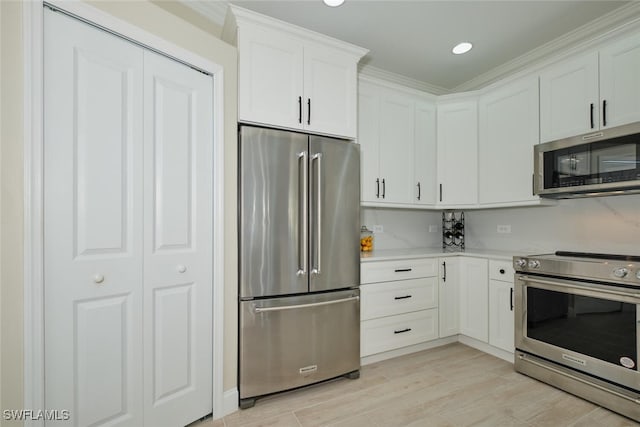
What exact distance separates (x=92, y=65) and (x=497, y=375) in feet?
11.0

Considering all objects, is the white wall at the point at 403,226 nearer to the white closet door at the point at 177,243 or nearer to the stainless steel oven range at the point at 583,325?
the stainless steel oven range at the point at 583,325

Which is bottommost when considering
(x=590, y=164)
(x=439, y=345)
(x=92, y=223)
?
(x=439, y=345)

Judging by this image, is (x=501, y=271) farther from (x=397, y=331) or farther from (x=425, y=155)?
(x=425, y=155)

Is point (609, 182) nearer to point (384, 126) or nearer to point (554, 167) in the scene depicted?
point (554, 167)

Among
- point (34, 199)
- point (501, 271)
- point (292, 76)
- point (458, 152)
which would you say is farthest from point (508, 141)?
point (34, 199)

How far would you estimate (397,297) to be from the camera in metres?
2.59

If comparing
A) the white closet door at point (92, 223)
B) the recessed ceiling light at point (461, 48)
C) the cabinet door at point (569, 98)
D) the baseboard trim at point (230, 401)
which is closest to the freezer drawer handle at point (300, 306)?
the baseboard trim at point (230, 401)

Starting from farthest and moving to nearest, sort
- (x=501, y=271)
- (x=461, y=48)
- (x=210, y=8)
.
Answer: (x=461, y=48) < (x=501, y=271) < (x=210, y=8)

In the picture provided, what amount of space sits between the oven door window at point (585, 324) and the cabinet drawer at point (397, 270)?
2.54 feet

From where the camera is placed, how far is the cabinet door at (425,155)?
9.84 feet

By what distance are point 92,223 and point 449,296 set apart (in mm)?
2900

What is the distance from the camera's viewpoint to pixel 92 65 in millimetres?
1401

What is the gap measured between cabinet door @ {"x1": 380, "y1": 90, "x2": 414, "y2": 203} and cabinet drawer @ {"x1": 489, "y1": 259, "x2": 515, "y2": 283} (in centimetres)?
94

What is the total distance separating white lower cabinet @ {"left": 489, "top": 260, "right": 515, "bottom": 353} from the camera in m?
2.46
